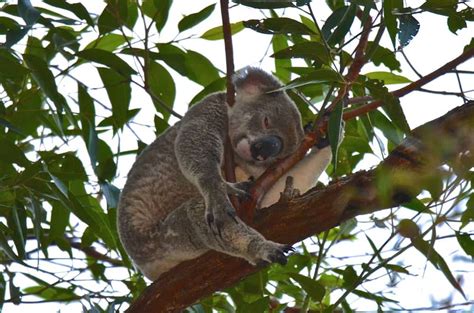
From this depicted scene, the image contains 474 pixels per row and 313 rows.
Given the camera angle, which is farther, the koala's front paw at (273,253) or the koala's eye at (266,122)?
the koala's eye at (266,122)

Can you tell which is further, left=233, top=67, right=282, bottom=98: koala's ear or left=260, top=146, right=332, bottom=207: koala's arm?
left=233, top=67, right=282, bottom=98: koala's ear


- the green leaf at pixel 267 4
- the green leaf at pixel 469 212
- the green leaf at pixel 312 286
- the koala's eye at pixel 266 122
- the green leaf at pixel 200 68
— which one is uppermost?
the green leaf at pixel 200 68

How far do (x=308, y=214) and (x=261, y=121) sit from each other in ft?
3.02

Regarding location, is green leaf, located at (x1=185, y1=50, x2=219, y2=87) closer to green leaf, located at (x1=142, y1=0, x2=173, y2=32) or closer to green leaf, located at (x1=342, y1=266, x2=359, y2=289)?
green leaf, located at (x1=142, y1=0, x2=173, y2=32)

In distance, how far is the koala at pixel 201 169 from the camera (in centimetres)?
295

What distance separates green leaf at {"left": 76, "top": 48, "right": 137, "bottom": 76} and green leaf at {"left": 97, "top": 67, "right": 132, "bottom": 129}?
20 centimetres

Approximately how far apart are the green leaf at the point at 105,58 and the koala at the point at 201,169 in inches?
11.9

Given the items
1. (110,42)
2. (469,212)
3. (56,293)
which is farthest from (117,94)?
(469,212)

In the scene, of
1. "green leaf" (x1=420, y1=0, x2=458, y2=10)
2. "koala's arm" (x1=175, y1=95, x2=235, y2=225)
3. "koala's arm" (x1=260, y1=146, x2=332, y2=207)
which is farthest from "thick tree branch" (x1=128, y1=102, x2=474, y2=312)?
"koala's arm" (x1=260, y1=146, x2=332, y2=207)

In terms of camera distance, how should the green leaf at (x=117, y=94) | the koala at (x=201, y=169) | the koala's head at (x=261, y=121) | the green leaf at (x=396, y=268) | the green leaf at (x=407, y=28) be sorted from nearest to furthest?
the green leaf at (x=407, y=28), the green leaf at (x=396, y=268), the koala at (x=201, y=169), the koala's head at (x=261, y=121), the green leaf at (x=117, y=94)

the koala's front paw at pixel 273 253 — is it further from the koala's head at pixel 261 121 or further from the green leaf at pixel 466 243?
the koala's head at pixel 261 121

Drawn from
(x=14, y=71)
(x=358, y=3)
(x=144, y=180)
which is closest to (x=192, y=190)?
(x=144, y=180)

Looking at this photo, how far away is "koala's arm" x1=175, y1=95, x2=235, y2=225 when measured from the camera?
2805mm

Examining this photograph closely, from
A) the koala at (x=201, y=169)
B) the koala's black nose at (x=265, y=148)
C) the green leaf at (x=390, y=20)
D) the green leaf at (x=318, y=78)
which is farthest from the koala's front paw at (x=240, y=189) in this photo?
the green leaf at (x=390, y=20)
